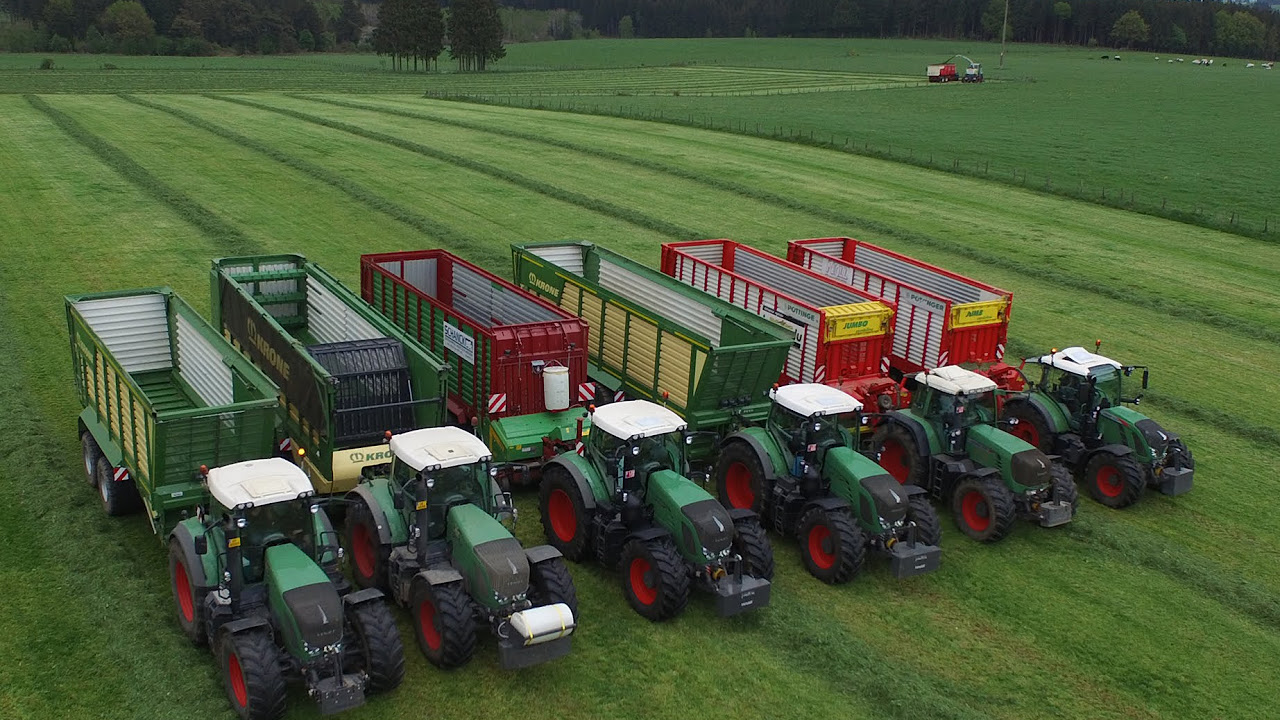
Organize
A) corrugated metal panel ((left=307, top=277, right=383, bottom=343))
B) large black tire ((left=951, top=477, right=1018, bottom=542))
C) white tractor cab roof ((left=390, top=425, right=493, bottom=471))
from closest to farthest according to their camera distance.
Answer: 1. white tractor cab roof ((left=390, top=425, right=493, bottom=471))
2. large black tire ((left=951, top=477, right=1018, bottom=542))
3. corrugated metal panel ((left=307, top=277, right=383, bottom=343))

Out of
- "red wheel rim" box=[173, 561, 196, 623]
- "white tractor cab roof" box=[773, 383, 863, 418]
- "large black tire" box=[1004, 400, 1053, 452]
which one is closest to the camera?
"red wheel rim" box=[173, 561, 196, 623]

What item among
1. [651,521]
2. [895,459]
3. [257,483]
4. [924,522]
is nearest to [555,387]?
[651,521]

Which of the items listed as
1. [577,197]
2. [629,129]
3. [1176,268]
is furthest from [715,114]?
[1176,268]

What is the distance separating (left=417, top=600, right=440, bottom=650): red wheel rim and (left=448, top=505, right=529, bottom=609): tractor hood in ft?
1.69

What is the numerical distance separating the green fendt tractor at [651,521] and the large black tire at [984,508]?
378cm

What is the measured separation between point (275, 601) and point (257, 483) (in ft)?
4.16

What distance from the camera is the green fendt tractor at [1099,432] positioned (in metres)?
16.7

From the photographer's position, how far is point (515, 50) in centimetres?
13650

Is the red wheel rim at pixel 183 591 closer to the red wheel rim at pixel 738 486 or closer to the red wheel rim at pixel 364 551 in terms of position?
the red wheel rim at pixel 364 551

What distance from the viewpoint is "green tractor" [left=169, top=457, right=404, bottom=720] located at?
33.9 ft

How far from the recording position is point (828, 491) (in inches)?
578

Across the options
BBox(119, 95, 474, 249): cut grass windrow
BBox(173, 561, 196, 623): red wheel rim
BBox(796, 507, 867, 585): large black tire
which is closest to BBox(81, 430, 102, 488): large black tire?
BBox(173, 561, 196, 623): red wheel rim

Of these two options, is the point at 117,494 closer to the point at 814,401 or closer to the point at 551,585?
the point at 551,585

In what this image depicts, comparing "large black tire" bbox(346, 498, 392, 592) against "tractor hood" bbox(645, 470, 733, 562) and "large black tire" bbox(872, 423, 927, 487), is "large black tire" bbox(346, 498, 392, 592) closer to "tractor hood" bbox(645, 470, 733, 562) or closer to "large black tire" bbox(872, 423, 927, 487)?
"tractor hood" bbox(645, 470, 733, 562)
